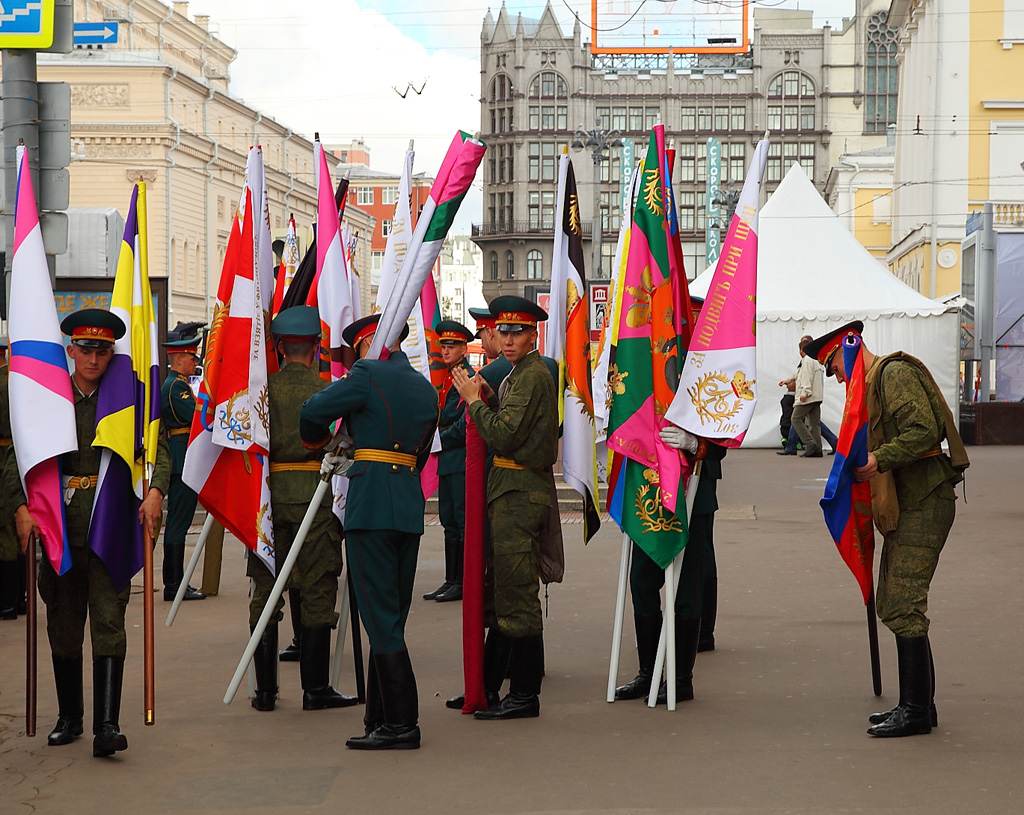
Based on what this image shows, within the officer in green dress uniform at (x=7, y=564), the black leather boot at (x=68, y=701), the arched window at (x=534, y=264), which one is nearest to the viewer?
the black leather boot at (x=68, y=701)

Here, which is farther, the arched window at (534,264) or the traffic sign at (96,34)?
the arched window at (534,264)

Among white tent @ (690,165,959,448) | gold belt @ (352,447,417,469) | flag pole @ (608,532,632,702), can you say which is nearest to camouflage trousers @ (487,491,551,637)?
flag pole @ (608,532,632,702)

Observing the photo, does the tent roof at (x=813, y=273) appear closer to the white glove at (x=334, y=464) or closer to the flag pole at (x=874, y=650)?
the flag pole at (x=874, y=650)

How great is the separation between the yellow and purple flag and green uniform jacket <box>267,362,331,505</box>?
0.89 m

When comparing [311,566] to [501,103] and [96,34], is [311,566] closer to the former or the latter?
[96,34]

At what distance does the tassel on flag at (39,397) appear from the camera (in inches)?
232

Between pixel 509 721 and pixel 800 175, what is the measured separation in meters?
23.2

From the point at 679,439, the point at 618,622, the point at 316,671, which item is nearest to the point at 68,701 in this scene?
the point at 316,671

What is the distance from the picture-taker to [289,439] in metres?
7.02

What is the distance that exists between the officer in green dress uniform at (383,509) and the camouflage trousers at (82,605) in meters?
1.05

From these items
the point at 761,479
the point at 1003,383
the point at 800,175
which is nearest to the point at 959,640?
the point at 761,479

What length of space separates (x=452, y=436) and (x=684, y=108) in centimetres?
8707

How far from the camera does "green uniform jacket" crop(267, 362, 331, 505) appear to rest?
696 cm

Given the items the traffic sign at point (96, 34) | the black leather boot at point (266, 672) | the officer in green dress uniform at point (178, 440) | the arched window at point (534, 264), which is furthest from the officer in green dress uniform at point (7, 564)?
the arched window at point (534, 264)
